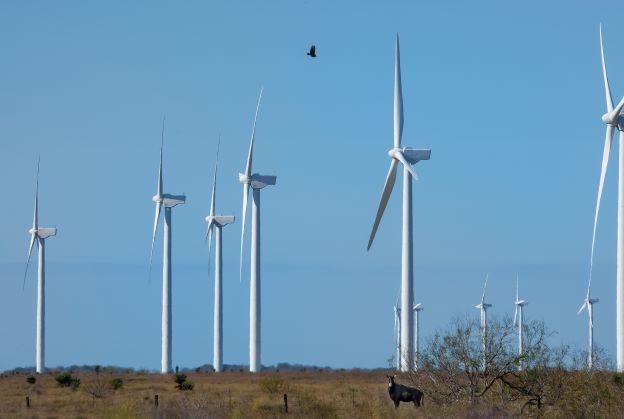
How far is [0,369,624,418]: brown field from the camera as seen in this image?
158 ft

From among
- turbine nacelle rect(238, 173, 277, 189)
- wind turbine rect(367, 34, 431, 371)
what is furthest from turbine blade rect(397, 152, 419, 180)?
turbine nacelle rect(238, 173, 277, 189)

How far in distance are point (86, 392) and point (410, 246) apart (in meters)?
20.4

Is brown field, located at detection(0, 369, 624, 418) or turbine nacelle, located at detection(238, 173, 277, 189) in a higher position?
turbine nacelle, located at detection(238, 173, 277, 189)

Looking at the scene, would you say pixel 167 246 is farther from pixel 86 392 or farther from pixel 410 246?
pixel 410 246

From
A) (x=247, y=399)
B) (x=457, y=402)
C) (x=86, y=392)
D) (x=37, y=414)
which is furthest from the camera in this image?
(x=86, y=392)

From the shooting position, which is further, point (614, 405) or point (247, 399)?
point (247, 399)

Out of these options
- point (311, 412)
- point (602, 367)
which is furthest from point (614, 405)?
point (311, 412)

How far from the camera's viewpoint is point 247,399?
63062 millimetres

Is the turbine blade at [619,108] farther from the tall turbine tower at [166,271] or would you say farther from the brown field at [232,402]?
the tall turbine tower at [166,271]

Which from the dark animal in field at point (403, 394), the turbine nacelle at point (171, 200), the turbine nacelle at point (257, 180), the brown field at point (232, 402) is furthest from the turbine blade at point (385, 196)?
the turbine nacelle at point (171, 200)

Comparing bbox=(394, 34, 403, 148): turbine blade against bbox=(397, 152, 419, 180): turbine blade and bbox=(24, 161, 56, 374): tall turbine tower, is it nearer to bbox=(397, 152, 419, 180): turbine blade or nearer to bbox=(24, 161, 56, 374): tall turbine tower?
bbox=(397, 152, 419, 180): turbine blade

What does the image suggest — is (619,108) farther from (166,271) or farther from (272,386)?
(166,271)

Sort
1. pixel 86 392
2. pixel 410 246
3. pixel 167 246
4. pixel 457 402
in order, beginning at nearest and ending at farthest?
pixel 457 402 → pixel 410 246 → pixel 86 392 → pixel 167 246

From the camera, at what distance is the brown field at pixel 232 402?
48125 millimetres
